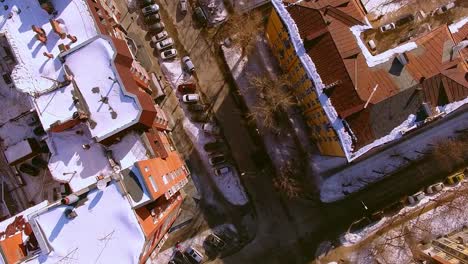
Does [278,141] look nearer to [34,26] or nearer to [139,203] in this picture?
[139,203]

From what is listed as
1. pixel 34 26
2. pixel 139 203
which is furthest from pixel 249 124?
pixel 34 26

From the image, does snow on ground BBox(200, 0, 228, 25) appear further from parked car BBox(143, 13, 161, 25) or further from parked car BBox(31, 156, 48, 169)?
parked car BBox(31, 156, 48, 169)

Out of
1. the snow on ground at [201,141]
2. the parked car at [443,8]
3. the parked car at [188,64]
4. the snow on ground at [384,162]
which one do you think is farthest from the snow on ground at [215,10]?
the parked car at [443,8]

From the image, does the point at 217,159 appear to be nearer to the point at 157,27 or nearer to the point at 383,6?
the point at 157,27

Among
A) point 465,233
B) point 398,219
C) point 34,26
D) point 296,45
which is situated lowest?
point 465,233

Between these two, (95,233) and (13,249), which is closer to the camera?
(95,233)

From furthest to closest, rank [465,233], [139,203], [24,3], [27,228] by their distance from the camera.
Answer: [465,233] → [24,3] → [27,228] → [139,203]

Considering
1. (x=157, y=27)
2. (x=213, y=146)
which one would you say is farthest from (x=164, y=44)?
(x=213, y=146)
